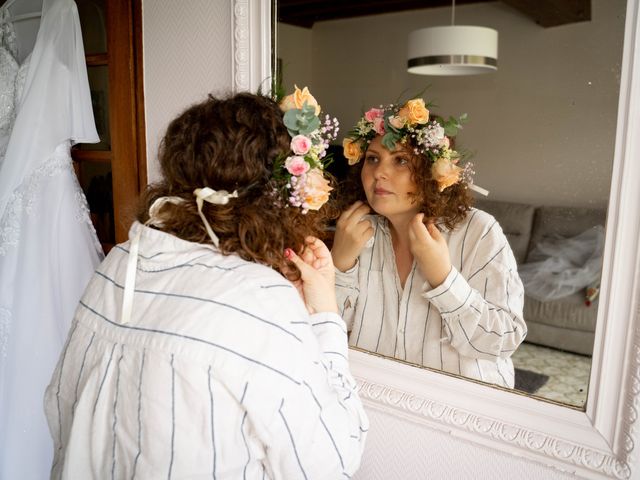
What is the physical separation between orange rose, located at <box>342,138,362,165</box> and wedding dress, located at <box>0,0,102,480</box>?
852mm

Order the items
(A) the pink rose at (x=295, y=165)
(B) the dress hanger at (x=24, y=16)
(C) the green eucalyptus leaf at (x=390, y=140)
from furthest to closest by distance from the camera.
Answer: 1. (B) the dress hanger at (x=24, y=16)
2. (C) the green eucalyptus leaf at (x=390, y=140)
3. (A) the pink rose at (x=295, y=165)

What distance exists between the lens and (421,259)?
4.21 ft

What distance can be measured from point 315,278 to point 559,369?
0.53 m

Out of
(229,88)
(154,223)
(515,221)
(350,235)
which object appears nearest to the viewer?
(154,223)

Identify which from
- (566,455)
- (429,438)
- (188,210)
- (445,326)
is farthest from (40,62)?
(566,455)

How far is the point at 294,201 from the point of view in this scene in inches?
37.4

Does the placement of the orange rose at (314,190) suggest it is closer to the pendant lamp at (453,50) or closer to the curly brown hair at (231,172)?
the curly brown hair at (231,172)

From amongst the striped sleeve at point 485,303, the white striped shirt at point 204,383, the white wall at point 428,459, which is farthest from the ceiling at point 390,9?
the white wall at point 428,459

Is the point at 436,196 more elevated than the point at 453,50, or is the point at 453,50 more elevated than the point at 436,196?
the point at 453,50

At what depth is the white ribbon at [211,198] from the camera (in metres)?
0.83

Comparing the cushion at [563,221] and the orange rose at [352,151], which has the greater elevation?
the orange rose at [352,151]

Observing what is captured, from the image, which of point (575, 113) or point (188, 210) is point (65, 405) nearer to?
point (188, 210)

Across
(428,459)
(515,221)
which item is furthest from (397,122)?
(428,459)

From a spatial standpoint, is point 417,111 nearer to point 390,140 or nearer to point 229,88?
point 390,140
